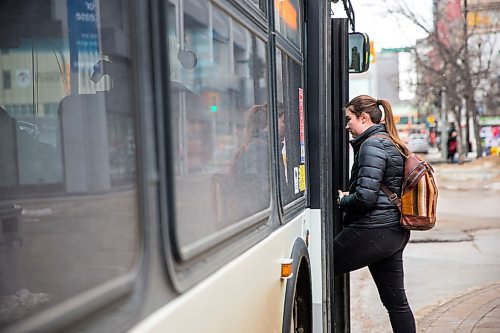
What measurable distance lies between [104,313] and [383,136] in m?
3.43

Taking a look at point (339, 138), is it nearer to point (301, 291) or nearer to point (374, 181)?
→ point (374, 181)

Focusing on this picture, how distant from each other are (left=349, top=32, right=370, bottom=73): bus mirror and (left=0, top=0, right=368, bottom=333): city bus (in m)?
2.96

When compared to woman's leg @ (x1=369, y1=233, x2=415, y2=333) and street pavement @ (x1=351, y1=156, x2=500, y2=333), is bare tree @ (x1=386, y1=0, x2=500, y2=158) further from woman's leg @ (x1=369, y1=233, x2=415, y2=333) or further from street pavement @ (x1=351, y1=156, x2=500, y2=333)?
woman's leg @ (x1=369, y1=233, x2=415, y2=333)

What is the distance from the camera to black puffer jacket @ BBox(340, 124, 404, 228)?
14.5 feet

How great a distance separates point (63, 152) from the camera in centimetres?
138

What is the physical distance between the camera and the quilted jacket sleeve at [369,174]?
4.38 m

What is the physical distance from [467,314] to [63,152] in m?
6.25

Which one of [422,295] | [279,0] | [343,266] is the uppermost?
[279,0]

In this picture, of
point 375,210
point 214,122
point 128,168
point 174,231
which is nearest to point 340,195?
point 375,210

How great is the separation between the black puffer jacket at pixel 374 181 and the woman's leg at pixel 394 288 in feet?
0.92

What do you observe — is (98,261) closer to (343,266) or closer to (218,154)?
(218,154)

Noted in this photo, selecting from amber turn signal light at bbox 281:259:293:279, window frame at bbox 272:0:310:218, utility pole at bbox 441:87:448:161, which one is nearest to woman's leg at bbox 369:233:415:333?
window frame at bbox 272:0:310:218

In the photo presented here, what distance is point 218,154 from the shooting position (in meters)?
2.17

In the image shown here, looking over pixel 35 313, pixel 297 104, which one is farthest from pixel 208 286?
pixel 297 104
